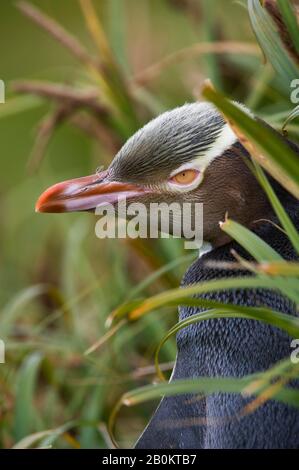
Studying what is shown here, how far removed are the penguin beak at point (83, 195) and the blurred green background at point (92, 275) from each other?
1.54 ft

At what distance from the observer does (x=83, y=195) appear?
2.33 meters

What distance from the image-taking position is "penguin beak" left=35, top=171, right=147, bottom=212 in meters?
2.32

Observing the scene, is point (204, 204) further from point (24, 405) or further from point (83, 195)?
point (24, 405)

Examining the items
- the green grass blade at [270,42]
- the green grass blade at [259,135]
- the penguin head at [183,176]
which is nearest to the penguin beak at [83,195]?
the penguin head at [183,176]

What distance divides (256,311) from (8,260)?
2558 millimetres

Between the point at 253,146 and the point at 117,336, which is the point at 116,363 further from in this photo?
the point at 253,146

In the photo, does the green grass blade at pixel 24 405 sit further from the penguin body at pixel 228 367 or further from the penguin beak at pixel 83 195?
the penguin beak at pixel 83 195

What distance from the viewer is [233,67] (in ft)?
13.9

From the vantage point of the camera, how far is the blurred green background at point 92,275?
3.06 m

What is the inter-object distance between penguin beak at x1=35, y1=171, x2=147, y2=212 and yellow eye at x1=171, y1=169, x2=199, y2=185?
0.23 ft

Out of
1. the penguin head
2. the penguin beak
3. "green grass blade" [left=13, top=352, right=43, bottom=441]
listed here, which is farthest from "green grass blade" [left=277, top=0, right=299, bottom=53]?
"green grass blade" [left=13, top=352, right=43, bottom=441]

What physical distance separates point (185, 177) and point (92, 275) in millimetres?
1381

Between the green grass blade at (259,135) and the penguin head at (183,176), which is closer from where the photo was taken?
the green grass blade at (259,135)
